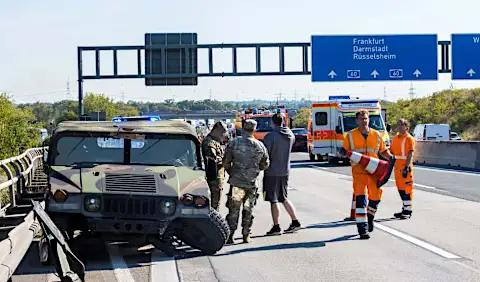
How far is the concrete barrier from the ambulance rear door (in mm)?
3895

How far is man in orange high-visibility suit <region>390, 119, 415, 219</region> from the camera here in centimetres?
1395

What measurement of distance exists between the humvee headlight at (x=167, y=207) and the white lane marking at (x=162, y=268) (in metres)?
0.66

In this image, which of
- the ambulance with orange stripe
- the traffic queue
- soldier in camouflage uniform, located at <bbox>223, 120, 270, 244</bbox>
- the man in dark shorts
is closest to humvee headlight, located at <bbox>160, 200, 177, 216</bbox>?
the traffic queue

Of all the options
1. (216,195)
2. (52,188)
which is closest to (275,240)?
(216,195)

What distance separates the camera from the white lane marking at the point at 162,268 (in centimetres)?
883

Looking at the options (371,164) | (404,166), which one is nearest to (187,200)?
(371,164)

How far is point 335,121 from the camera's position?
3391 centimetres

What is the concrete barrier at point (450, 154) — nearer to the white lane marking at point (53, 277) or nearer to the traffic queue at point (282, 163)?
the traffic queue at point (282, 163)

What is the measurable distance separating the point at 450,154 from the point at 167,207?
23.9 m

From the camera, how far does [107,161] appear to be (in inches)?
408

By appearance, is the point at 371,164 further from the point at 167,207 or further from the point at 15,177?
the point at 15,177

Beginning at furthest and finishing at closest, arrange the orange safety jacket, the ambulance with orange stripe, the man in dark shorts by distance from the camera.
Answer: the ambulance with orange stripe
the man in dark shorts
the orange safety jacket

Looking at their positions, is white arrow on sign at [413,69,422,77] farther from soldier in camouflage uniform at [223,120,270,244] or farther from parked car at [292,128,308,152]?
soldier in camouflage uniform at [223,120,270,244]

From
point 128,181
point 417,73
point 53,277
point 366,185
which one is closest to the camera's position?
point 53,277
